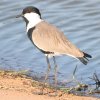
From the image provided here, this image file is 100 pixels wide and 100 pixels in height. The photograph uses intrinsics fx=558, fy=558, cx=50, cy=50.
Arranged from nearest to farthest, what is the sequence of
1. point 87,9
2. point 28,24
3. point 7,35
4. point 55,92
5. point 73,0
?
point 55,92 → point 28,24 → point 7,35 → point 87,9 → point 73,0

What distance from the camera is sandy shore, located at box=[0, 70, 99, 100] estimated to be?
736 cm

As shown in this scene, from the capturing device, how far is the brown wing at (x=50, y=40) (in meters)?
8.13

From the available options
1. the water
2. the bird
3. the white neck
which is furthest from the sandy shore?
the water

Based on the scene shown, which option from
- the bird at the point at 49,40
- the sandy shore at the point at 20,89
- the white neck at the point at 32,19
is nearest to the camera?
the sandy shore at the point at 20,89

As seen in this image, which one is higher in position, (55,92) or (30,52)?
(30,52)

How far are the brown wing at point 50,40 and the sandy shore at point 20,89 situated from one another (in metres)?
0.60

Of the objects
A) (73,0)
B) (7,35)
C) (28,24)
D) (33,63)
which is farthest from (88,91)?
(73,0)

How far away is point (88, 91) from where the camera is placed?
8477 mm

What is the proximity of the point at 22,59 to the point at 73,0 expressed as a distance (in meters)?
4.34

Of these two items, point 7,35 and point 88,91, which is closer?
point 88,91

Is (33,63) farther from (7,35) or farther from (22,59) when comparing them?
(7,35)

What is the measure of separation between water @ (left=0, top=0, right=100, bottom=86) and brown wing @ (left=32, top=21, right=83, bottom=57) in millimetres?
1228

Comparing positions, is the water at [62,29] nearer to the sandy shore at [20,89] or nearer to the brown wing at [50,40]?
the sandy shore at [20,89]

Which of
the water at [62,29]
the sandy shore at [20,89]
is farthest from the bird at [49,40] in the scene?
the water at [62,29]
